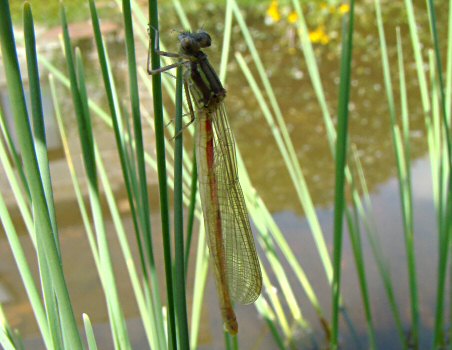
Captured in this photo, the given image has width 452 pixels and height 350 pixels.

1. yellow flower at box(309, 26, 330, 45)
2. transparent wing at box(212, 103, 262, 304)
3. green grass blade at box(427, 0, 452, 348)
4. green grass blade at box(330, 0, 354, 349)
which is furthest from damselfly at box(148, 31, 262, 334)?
yellow flower at box(309, 26, 330, 45)

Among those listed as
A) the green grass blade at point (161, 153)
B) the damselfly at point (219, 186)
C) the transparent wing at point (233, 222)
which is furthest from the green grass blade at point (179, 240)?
the transparent wing at point (233, 222)

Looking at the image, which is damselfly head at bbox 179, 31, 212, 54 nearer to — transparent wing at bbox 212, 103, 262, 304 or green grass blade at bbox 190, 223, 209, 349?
transparent wing at bbox 212, 103, 262, 304

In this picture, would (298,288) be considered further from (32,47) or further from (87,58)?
(87,58)

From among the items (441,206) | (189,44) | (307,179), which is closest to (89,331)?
(189,44)

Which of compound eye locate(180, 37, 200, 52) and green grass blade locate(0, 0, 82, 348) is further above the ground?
compound eye locate(180, 37, 200, 52)

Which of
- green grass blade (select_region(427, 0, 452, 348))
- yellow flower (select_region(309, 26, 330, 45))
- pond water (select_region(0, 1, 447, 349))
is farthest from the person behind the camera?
yellow flower (select_region(309, 26, 330, 45))

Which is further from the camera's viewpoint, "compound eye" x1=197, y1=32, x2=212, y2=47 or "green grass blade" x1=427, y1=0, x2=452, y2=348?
"green grass blade" x1=427, y1=0, x2=452, y2=348
